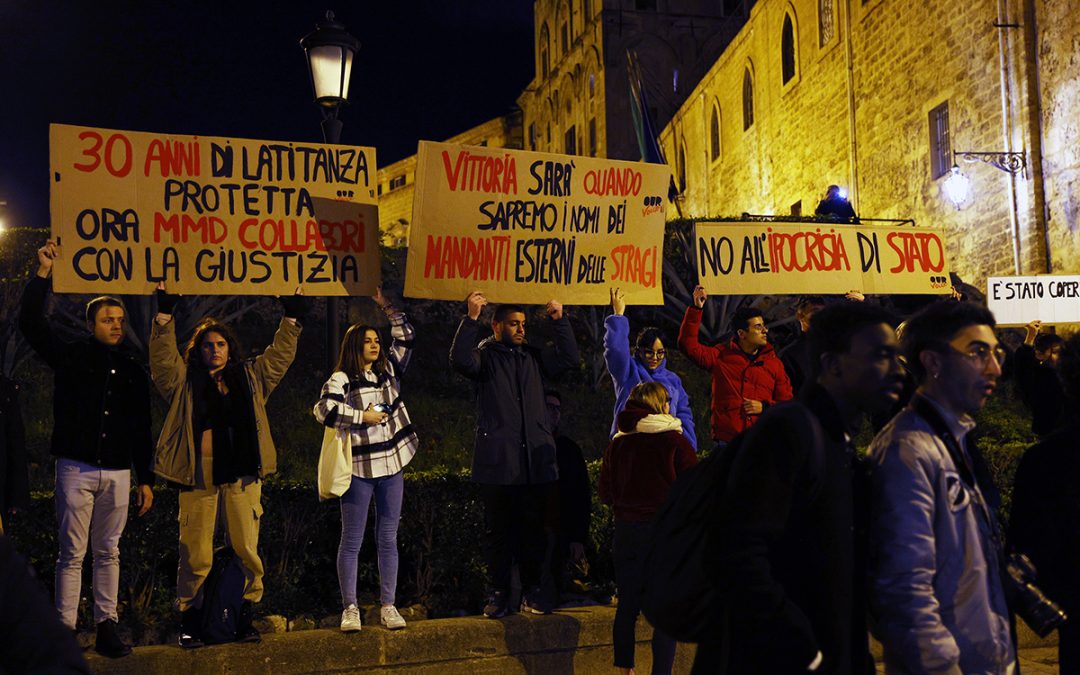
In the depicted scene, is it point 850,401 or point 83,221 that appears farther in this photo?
point 83,221

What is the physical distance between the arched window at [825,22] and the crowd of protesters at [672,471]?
1825 centimetres

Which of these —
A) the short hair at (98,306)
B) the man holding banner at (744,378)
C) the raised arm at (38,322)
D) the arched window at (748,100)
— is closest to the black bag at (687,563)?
the man holding banner at (744,378)

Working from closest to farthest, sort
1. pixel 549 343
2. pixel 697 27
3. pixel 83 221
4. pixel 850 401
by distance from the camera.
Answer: pixel 850 401, pixel 83 221, pixel 549 343, pixel 697 27

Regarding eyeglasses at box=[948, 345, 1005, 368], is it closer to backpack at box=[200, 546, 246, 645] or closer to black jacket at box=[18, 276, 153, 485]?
backpack at box=[200, 546, 246, 645]

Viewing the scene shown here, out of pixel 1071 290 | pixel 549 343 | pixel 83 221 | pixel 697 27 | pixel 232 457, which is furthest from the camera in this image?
pixel 697 27

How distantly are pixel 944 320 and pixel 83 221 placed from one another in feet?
17.7

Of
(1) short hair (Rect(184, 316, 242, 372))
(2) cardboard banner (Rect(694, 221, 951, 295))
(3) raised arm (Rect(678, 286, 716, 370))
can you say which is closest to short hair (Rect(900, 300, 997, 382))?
(3) raised arm (Rect(678, 286, 716, 370))

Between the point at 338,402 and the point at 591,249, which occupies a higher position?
the point at 591,249

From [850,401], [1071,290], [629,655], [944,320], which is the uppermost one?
[1071,290]

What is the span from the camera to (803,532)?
2779mm

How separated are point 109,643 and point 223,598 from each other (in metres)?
0.63

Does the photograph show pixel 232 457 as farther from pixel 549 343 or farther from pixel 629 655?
pixel 549 343

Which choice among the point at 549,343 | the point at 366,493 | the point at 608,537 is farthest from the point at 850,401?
the point at 549,343

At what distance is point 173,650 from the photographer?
5.89 meters
